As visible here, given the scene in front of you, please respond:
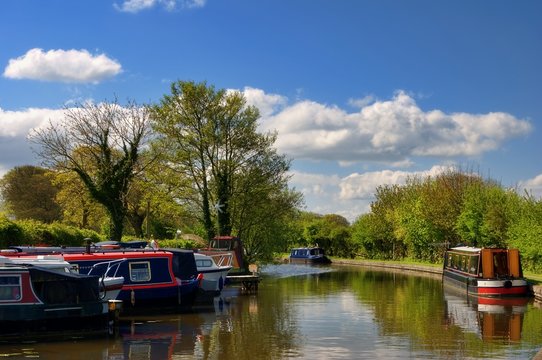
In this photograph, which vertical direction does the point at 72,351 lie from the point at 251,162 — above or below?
below

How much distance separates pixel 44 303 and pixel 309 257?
68199 mm

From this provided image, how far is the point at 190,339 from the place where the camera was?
21125 millimetres

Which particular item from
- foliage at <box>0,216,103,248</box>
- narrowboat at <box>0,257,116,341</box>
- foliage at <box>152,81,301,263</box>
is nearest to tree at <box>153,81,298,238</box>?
foliage at <box>152,81,301,263</box>

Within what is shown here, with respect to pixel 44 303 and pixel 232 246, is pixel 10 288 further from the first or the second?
pixel 232 246

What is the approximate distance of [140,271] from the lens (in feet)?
89.3

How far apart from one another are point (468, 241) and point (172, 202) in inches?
991

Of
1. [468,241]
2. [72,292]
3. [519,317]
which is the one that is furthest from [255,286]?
[468,241]

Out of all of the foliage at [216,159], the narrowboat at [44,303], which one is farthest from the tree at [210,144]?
the narrowboat at [44,303]

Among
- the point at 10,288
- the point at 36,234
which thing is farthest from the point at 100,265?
the point at 36,234

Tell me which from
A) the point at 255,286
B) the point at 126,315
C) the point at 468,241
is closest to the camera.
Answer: the point at 126,315

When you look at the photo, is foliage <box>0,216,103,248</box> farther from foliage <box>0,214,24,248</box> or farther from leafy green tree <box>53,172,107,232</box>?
leafy green tree <box>53,172,107,232</box>

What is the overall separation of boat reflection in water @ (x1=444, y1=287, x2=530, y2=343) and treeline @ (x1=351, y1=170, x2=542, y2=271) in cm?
890

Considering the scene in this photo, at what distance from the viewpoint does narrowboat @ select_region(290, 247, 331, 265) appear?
A: 85375 millimetres

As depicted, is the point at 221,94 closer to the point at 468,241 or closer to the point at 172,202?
the point at 172,202
